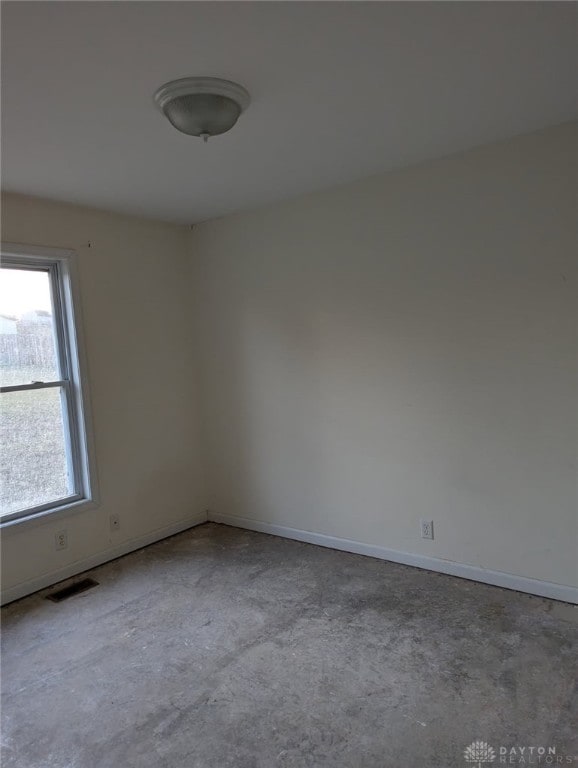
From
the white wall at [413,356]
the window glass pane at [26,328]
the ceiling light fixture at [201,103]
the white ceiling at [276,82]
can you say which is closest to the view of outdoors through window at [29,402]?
the window glass pane at [26,328]

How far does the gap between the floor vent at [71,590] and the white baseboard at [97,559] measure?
0.11 m

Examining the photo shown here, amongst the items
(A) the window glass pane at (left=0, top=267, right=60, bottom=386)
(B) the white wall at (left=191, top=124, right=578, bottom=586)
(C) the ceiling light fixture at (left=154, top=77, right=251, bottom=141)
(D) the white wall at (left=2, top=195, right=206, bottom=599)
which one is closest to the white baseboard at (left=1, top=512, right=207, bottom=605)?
(D) the white wall at (left=2, top=195, right=206, bottom=599)

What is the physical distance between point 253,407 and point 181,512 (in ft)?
3.41

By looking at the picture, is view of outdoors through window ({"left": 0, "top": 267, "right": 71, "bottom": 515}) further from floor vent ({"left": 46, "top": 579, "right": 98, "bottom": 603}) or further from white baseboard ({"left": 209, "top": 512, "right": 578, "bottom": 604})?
white baseboard ({"left": 209, "top": 512, "right": 578, "bottom": 604})

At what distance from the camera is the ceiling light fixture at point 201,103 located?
1939mm

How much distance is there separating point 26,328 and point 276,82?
217cm

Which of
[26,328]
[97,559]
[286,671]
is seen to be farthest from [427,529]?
[26,328]

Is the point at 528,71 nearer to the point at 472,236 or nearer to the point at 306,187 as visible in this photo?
the point at 472,236

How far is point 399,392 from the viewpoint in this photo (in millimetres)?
3227

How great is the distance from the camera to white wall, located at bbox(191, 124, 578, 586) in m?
2.70

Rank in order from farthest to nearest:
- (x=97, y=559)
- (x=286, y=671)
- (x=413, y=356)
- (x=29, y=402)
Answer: (x=97, y=559) < (x=29, y=402) < (x=413, y=356) < (x=286, y=671)

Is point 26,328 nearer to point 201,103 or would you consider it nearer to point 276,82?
point 201,103

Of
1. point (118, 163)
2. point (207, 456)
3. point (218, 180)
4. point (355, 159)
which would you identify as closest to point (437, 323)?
point (355, 159)

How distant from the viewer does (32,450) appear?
3.28m
